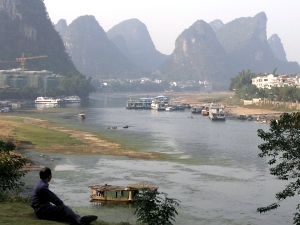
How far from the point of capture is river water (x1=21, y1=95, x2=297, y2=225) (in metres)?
30.5

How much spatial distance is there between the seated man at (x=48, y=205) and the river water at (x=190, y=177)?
12.6 meters

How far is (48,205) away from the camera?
1538cm

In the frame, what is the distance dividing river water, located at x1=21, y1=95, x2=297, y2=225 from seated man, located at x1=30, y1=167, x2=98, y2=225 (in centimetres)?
1264

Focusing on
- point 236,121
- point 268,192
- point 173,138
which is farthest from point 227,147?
point 236,121

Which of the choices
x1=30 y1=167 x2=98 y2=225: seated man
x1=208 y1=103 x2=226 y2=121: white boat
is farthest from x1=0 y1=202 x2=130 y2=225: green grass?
x1=208 y1=103 x2=226 y2=121: white boat

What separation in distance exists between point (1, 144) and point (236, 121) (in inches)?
3069

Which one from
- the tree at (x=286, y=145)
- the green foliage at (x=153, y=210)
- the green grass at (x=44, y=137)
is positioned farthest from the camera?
the green grass at (x=44, y=137)

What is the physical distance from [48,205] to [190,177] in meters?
26.7

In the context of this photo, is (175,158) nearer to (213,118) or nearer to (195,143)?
(195,143)

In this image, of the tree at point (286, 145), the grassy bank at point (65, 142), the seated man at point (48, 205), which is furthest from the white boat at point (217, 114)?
the seated man at point (48, 205)

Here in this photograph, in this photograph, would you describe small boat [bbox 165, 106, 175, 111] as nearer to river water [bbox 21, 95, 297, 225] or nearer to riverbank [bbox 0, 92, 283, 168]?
riverbank [bbox 0, 92, 283, 168]

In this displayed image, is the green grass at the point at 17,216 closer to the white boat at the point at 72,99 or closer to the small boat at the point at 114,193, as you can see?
the small boat at the point at 114,193

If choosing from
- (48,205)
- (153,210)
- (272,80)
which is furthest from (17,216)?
(272,80)

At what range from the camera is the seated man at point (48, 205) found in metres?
15.0
